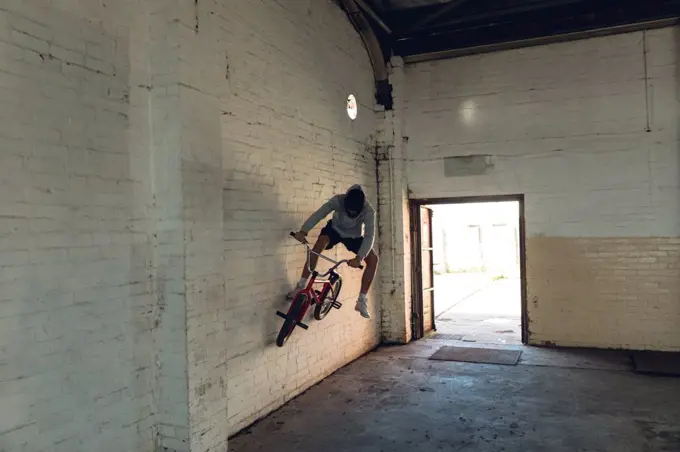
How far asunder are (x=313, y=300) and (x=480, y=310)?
19.0ft

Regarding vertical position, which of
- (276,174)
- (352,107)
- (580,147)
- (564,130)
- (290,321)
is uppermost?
(352,107)

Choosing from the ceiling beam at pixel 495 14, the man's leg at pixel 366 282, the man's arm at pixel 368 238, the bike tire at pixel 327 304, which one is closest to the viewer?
the man's arm at pixel 368 238

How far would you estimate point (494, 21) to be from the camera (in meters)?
7.23

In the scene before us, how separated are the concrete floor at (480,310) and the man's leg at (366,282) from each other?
269cm

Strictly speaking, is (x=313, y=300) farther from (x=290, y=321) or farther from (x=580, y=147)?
(x=580, y=147)

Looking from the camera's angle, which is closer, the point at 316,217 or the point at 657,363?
the point at 316,217

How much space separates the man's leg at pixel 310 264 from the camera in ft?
16.8

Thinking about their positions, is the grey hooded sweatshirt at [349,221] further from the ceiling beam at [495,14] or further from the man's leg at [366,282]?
the ceiling beam at [495,14]

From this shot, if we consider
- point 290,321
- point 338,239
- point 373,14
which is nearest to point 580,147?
point 373,14

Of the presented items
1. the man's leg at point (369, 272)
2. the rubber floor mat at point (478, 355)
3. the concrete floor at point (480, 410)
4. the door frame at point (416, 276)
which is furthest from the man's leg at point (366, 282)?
the door frame at point (416, 276)

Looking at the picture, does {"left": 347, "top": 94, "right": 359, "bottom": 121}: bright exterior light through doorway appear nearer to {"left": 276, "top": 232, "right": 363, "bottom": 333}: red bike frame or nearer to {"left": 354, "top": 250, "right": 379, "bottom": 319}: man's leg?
{"left": 354, "top": 250, "right": 379, "bottom": 319}: man's leg

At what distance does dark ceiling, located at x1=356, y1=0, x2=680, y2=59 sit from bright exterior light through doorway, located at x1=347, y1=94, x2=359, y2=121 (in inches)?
44.1

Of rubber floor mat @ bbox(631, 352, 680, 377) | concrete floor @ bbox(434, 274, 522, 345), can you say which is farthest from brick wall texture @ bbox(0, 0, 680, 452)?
concrete floor @ bbox(434, 274, 522, 345)

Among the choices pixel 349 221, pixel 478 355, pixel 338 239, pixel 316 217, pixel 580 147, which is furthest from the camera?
pixel 580 147
